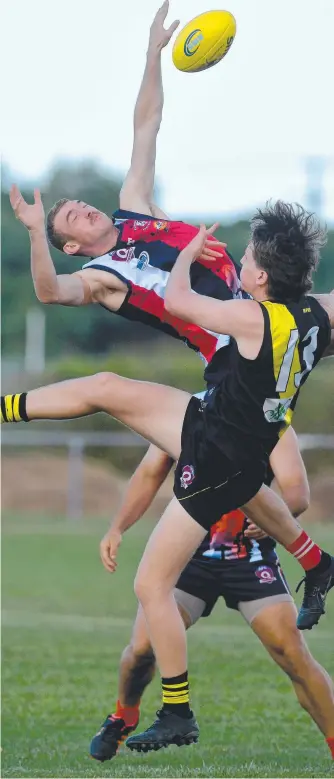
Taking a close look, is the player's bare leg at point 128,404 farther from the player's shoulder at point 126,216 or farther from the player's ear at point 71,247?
the player's shoulder at point 126,216

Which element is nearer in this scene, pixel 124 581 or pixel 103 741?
pixel 103 741

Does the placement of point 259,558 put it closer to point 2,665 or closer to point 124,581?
point 2,665

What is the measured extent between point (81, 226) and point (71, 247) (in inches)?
5.2

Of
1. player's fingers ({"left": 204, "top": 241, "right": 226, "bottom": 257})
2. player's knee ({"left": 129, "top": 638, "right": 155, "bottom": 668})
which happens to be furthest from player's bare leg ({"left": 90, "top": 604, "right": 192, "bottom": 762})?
player's fingers ({"left": 204, "top": 241, "right": 226, "bottom": 257})

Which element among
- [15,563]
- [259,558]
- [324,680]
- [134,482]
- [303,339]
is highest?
[303,339]

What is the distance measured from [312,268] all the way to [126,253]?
102cm

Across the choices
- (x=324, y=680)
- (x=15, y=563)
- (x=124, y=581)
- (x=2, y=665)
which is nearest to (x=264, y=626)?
(x=324, y=680)

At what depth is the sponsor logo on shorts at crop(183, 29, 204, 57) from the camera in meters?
6.67

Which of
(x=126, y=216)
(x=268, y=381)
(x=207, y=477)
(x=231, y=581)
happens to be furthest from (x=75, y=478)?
(x=268, y=381)

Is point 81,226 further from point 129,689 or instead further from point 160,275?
point 129,689

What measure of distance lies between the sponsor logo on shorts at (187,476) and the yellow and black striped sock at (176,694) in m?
0.86

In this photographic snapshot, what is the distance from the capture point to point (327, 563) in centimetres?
680

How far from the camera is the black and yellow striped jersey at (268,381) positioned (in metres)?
5.82

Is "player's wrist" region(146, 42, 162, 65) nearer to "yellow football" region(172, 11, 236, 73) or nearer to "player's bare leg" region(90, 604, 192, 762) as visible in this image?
"yellow football" region(172, 11, 236, 73)
